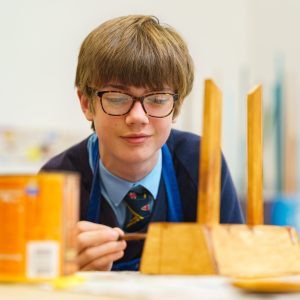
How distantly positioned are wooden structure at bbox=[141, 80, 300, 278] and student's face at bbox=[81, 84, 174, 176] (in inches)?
14.0

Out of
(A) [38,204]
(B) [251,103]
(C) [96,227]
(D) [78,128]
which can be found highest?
(B) [251,103]

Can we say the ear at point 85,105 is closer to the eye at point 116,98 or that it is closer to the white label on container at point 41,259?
the eye at point 116,98

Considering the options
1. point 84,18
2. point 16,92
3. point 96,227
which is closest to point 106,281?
point 96,227

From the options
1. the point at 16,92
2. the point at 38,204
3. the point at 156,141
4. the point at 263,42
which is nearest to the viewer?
the point at 38,204

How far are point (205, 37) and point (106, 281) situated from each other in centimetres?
338

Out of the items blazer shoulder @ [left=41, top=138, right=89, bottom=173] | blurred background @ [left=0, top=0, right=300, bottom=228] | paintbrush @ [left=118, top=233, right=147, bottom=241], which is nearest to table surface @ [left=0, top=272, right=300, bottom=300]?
paintbrush @ [left=118, top=233, right=147, bottom=241]

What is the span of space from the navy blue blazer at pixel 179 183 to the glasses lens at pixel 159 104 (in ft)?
0.89

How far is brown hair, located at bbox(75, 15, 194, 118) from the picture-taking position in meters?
1.28

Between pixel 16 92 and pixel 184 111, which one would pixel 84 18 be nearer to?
pixel 16 92

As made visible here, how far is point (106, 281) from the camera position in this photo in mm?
800

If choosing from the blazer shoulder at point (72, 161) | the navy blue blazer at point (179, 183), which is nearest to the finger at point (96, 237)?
the navy blue blazer at point (179, 183)

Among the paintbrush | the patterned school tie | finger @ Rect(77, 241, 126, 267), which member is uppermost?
the paintbrush

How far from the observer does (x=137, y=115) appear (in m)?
1.22

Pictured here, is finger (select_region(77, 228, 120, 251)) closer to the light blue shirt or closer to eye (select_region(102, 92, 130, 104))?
eye (select_region(102, 92, 130, 104))
